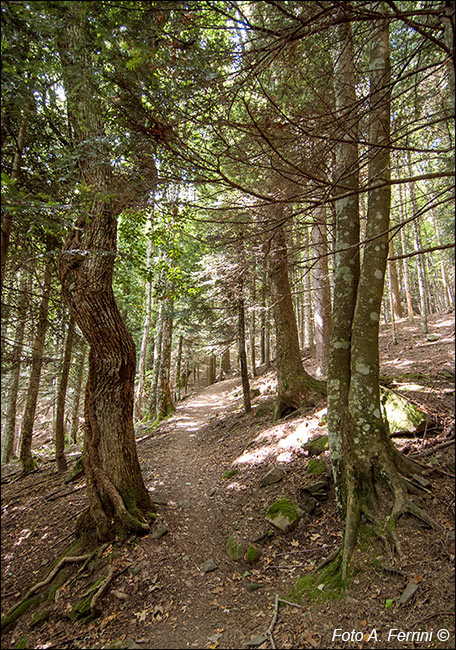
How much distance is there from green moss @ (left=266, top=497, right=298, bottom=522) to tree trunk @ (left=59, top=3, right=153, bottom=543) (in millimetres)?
2019

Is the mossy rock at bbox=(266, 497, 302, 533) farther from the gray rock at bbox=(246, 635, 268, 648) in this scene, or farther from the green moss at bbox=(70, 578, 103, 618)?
the green moss at bbox=(70, 578, 103, 618)

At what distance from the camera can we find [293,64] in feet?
11.4

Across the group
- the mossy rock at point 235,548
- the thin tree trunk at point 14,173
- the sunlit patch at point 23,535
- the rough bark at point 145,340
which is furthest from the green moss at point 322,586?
the rough bark at point 145,340

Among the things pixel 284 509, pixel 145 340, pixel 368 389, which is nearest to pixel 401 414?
pixel 368 389

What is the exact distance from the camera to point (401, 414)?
5.21 meters

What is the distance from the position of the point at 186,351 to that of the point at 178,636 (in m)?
21.9

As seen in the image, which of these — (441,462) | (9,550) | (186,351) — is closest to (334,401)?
(441,462)

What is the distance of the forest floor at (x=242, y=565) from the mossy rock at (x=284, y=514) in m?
0.12

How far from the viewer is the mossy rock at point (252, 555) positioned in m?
4.29

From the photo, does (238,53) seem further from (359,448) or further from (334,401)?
(359,448)

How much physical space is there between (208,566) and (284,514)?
52.5 inches

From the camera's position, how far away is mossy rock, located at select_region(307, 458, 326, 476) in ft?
17.8

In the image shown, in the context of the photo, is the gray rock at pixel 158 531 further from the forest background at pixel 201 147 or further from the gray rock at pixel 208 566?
the gray rock at pixel 208 566

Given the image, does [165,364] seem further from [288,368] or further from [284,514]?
[284,514]
